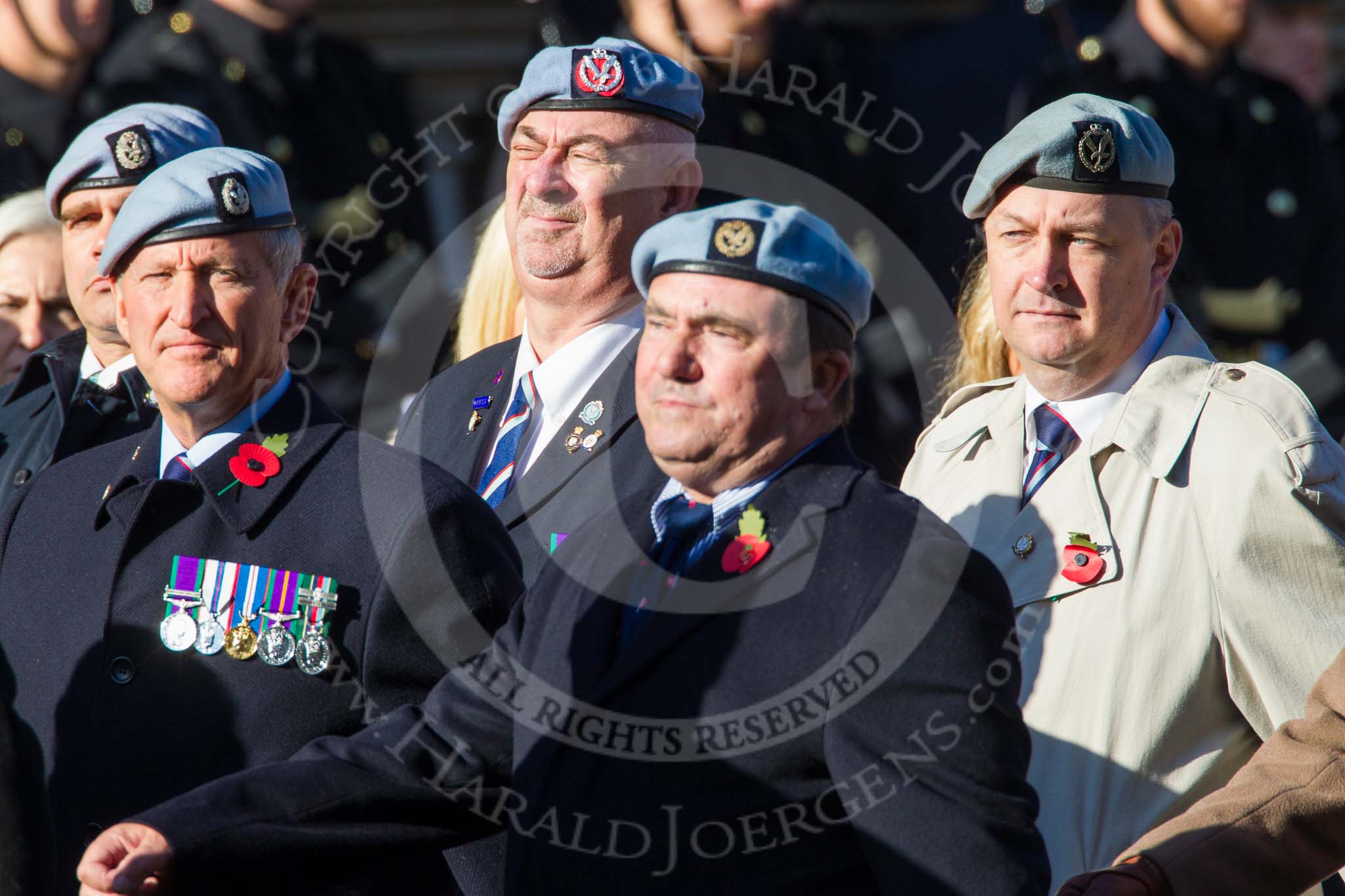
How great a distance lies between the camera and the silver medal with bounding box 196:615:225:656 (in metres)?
2.77

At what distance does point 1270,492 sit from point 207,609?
1.67 metres

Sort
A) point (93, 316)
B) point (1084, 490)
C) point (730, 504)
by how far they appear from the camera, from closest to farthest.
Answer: point (730, 504)
point (1084, 490)
point (93, 316)

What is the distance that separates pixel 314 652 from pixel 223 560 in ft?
0.72

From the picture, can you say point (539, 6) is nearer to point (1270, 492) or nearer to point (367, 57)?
point (367, 57)

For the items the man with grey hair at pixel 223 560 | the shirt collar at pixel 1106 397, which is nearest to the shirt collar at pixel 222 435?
the man with grey hair at pixel 223 560

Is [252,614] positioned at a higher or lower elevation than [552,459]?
lower

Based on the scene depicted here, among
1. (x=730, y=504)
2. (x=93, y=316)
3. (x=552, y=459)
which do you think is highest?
(x=93, y=316)

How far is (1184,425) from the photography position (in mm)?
2957

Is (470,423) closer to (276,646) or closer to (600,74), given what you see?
(600,74)

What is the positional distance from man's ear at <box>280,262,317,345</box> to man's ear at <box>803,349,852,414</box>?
1.05m

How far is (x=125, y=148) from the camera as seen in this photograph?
3.91 m

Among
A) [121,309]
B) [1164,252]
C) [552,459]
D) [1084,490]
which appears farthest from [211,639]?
[1164,252]

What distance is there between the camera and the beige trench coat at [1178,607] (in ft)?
9.04

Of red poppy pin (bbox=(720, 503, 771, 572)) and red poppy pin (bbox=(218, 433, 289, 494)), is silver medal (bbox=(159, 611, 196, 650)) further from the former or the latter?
red poppy pin (bbox=(720, 503, 771, 572))
